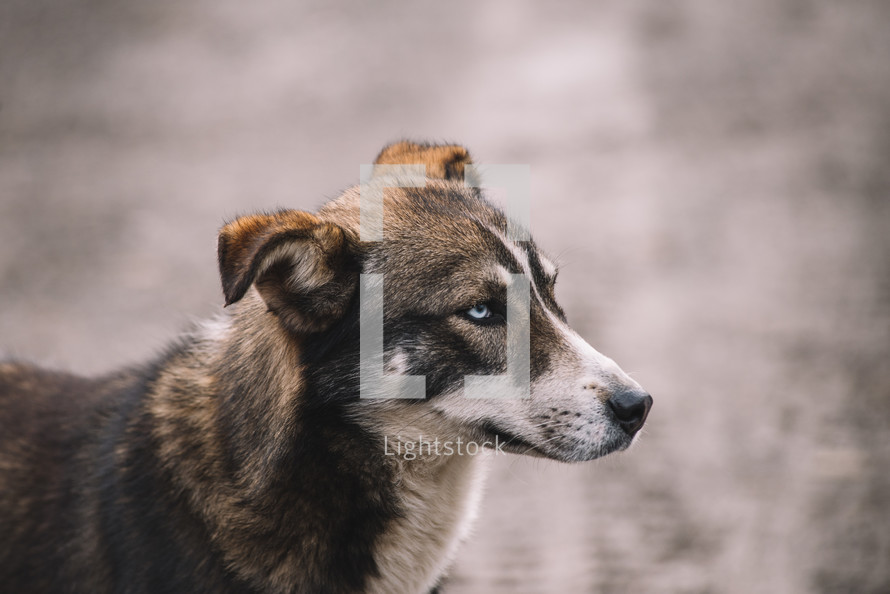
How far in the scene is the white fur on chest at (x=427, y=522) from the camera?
3156 mm

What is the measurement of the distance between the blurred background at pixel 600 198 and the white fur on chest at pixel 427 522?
1.36 metres

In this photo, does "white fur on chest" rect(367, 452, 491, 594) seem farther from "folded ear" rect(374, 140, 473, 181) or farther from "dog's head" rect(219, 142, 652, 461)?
"folded ear" rect(374, 140, 473, 181)

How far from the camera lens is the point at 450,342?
3062 millimetres

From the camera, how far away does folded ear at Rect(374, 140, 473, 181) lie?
12.6 ft

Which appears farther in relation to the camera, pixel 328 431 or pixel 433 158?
pixel 433 158

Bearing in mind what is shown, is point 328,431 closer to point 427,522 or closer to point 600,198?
point 427,522

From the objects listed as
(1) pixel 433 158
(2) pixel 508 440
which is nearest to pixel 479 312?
(2) pixel 508 440

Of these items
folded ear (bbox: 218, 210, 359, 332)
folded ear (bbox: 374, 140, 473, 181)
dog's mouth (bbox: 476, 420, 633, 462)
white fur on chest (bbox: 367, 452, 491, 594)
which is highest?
folded ear (bbox: 374, 140, 473, 181)

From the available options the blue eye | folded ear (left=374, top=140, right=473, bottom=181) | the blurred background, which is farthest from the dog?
the blurred background

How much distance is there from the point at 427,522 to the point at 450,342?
0.79 m

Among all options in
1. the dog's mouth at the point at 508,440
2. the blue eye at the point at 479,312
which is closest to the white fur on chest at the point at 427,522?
the dog's mouth at the point at 508,440

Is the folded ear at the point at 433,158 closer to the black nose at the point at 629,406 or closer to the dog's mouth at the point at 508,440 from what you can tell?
the dog's mouth at the point at 508,440

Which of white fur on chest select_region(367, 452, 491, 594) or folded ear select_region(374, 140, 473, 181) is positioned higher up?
folded ear select_region(374, 140, 473, 181)

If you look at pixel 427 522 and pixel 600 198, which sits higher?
pixel 600 198
